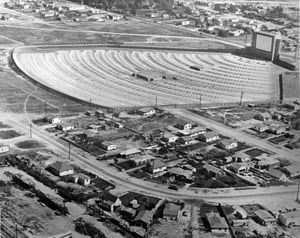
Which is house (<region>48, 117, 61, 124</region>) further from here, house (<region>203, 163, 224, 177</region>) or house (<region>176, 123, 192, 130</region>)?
house (<region>203, 163, 224, 177</region>)

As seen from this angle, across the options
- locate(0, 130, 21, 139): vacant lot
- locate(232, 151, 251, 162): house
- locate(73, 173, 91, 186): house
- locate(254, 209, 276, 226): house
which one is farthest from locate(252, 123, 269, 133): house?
locate(0, 130, 21, 139): vacant lot

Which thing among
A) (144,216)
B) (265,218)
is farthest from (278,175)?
(144,216)

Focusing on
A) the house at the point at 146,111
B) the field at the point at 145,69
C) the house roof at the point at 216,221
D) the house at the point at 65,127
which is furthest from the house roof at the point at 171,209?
the field at the point at 145,69

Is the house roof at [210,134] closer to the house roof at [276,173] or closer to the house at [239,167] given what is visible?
the house at [239,167]

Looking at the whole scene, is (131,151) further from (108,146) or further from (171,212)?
(171,212)

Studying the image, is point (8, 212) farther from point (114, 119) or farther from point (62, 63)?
point (62, 63)

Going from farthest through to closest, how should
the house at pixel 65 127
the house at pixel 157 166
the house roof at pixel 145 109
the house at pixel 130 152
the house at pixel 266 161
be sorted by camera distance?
the house roof at pixel 145 109
the house at pixel 65 127
the house at pixel 130 152
the house at pixel 266 161
the house at pixel 157 166
